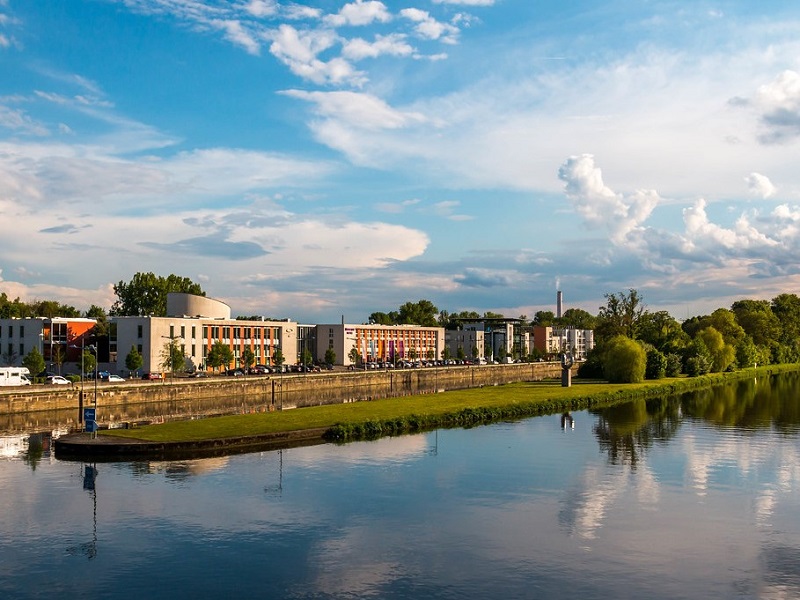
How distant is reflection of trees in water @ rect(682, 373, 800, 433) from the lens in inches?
2852

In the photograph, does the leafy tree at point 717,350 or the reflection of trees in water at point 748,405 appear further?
the leafy tree at point 717,350

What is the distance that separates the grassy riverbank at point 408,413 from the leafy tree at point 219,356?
165 ft

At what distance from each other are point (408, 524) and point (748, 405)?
7078 centimetres

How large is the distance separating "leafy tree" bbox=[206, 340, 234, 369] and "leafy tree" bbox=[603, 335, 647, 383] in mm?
64020

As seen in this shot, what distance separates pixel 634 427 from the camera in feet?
225

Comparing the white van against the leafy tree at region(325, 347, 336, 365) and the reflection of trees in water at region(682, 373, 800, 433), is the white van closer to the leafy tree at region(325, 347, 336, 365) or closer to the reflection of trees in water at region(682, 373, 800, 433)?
the reflection of trees in water at region(682, 373, 800, 433)

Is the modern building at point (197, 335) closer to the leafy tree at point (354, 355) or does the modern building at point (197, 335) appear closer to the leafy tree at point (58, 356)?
the leafy tree at point (58, 356)

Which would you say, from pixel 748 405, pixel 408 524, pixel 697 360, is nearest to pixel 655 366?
pixel 697 360

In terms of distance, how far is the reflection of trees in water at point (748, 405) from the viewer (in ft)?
238

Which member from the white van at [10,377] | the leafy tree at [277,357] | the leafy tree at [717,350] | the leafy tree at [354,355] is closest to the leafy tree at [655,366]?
the leafy tree at [717,350]

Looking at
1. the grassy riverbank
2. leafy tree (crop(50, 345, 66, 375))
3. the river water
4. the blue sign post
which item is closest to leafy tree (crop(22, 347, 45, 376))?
leafy tree (crop(50, 345, 66, 375))

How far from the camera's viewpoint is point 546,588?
25141 mm

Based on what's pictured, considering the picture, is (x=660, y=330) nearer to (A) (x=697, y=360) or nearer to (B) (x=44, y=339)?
(A) (x=697, y=360)

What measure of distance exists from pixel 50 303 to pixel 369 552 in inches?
7070
